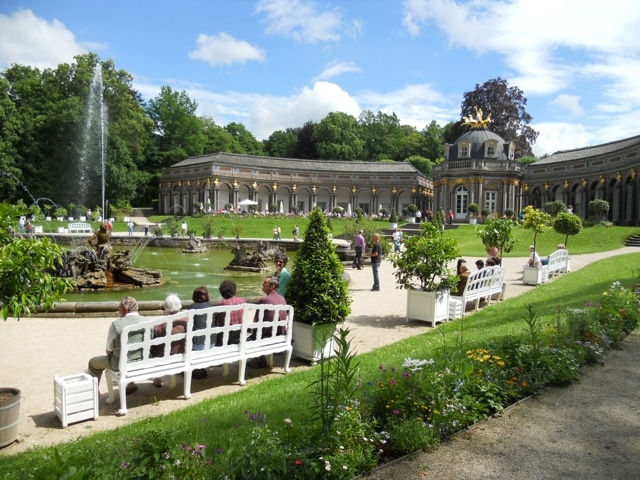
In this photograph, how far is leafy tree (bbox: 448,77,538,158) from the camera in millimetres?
60688

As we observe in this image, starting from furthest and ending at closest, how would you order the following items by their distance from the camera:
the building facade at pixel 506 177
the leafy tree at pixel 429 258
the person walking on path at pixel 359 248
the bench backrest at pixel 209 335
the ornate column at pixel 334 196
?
the ornate column at pixel 334 196, the building facade at pixel 506 177, the person walking on path at pixel 359 248, the leafy tree at pixel 429 258, the bench backrest at pixel 209 335

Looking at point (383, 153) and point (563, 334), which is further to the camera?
point (383, 153)

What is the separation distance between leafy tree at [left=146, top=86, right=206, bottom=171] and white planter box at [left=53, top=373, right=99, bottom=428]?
66.4 m

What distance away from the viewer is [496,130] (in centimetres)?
6078

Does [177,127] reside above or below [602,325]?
above

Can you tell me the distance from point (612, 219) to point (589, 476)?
134ft

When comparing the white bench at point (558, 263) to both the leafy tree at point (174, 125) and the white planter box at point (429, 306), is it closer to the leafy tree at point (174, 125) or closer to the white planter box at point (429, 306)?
the white planter box at point (429, 306)

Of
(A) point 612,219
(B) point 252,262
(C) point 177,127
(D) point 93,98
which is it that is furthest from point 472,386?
(C) point 177,127

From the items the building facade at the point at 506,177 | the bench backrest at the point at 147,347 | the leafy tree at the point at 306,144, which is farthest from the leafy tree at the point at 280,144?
the bench backrest at the point at 147,347

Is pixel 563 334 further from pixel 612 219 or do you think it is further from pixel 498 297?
pixel 612 219

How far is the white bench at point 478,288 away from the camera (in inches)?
365

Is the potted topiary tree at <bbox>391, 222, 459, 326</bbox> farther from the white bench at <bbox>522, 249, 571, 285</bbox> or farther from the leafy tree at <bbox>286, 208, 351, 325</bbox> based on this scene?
the white bench at <bbox>522, 249, 571, 285</bbox>

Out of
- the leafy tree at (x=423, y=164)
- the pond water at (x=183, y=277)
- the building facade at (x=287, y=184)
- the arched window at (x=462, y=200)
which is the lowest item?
the pond water at (x=183, y=277)

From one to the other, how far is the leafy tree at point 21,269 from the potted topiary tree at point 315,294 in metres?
3.16
